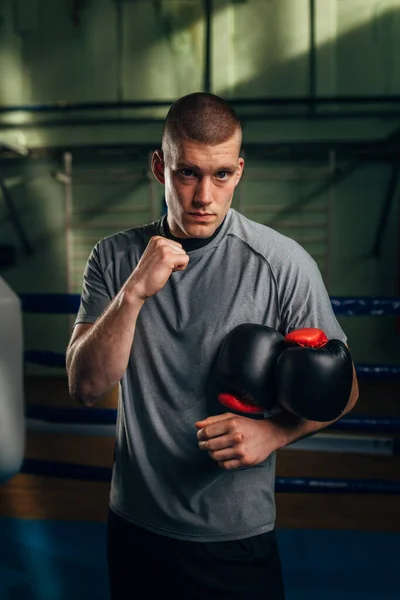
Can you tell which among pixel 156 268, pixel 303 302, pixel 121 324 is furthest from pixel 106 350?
pixel 303 302

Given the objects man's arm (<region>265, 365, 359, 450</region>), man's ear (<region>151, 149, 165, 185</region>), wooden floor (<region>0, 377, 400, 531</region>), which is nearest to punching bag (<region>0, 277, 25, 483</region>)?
man's ear (<region>151, 149, 165, 185</region>)

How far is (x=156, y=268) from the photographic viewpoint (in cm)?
95

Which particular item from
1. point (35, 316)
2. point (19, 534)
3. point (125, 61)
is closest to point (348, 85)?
point (125, 61)

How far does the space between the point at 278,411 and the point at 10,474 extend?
22.9 inches

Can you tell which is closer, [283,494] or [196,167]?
[196,167]

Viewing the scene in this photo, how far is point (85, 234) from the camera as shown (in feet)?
17.5

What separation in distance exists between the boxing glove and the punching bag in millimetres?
455

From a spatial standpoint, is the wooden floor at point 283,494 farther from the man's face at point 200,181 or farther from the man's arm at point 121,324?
the man's face at point 200,181

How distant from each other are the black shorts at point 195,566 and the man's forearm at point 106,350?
1.05ft

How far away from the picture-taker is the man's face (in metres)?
0.99

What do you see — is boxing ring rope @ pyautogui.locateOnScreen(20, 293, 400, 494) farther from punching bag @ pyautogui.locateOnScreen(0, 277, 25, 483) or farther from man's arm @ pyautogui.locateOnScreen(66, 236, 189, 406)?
man's arm @ pyautogui.locateOnScreen(66, 236, 189, 406)

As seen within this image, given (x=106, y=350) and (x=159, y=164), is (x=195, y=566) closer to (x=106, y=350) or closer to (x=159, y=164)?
(x=106, y=350)

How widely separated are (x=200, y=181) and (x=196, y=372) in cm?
36

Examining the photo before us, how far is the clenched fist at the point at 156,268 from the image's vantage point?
952mm
